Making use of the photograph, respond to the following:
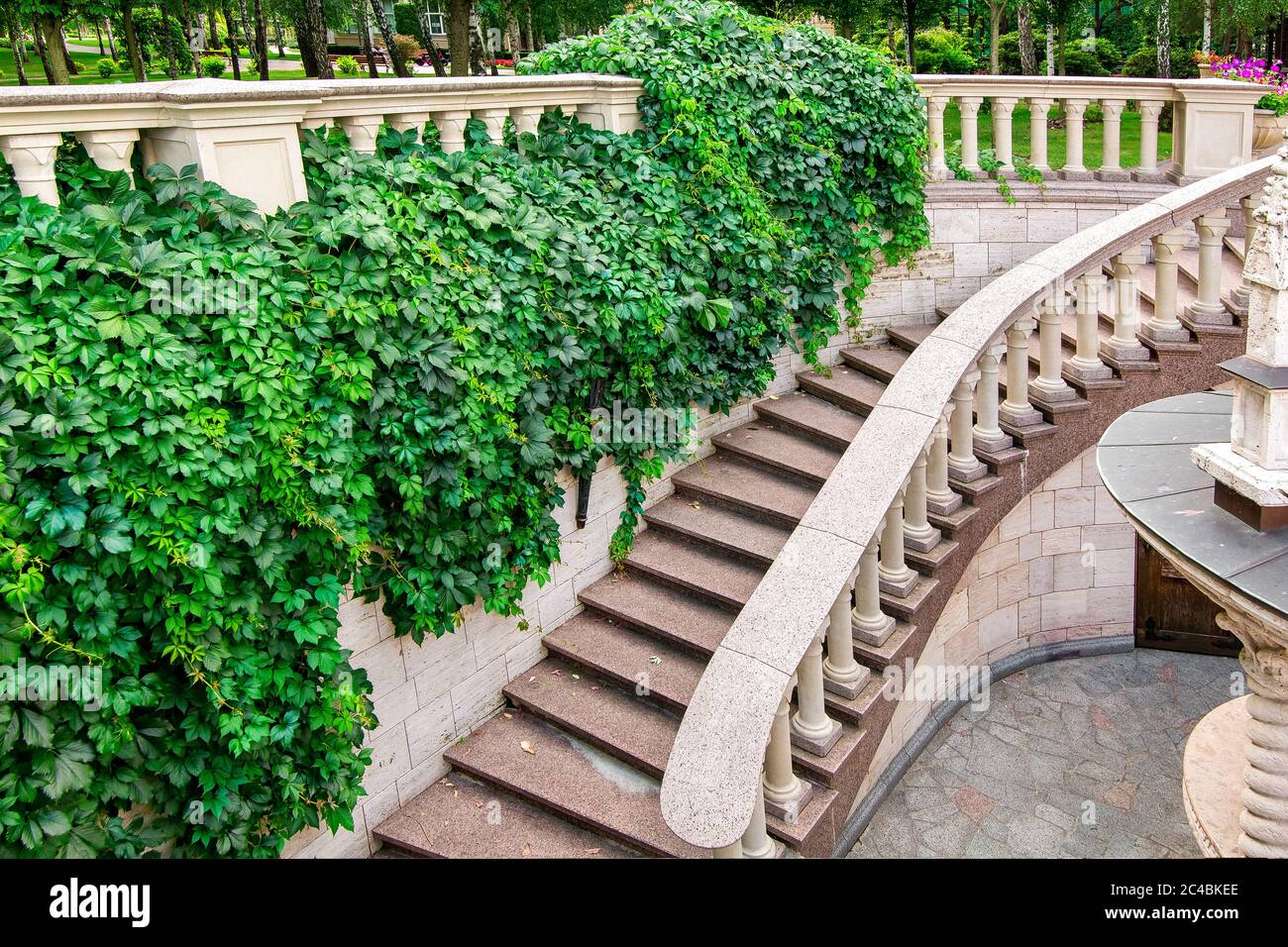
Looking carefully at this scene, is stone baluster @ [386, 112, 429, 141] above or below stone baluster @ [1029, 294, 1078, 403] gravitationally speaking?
above

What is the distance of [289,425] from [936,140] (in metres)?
7.06

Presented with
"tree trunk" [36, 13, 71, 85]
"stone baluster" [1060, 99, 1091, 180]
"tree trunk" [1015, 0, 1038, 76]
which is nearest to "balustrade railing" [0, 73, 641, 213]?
"stone baluster" [1060, 99, 1091, 180]

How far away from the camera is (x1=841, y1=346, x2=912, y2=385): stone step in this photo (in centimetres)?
862

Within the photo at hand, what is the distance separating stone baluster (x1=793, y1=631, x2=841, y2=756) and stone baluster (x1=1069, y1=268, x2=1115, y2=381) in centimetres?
340

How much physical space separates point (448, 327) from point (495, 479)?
846mm

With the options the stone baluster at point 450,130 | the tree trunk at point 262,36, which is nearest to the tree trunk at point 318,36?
the tree trunk at point 262,36

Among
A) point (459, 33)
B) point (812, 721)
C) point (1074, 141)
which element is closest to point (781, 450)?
point (812, 721)

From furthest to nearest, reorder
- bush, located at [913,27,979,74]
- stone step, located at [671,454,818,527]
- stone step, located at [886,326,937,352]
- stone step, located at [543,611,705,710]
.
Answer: bush, located at [913,27,979,74] < stone step, located at [886,326,937,352] < stone step, located at [671,454,818,527] < stone step, located at [543,611,705,710]

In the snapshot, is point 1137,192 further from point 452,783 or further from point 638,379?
point 452,783

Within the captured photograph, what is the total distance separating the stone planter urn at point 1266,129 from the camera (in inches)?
378

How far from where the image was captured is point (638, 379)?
6.89 m

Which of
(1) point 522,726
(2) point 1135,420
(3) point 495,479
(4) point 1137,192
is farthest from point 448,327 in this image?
(4) point 1137,192

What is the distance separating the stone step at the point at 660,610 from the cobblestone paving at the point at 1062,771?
5.07 feet

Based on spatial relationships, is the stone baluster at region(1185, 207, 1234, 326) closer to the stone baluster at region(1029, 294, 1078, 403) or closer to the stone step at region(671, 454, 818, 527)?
the stone baluster at region(1029, 294, 1078, 403)
